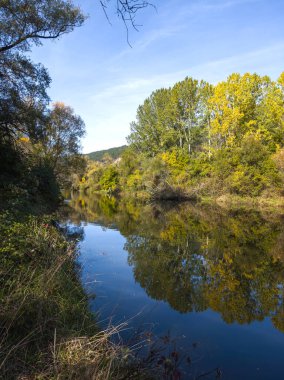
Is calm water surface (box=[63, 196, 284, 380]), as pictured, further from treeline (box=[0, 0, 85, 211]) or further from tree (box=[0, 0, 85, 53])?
tree (box=[0, 0, 85, 53])

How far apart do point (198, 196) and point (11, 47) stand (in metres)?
28.5

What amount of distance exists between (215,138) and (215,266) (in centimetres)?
3074

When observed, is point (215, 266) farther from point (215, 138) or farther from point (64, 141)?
point (215, 138)

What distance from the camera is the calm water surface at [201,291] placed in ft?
20.8

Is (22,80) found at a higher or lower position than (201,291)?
higher

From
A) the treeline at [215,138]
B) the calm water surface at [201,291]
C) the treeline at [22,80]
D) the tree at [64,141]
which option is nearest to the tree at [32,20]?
the treeline at [22,80]

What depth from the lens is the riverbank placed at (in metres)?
3.54

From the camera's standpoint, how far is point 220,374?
17.6ft

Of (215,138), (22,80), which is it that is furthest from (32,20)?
(215,138)

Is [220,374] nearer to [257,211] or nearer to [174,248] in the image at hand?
[174,248]

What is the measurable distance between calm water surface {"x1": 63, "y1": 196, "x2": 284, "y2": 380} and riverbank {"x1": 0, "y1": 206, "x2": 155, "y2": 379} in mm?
1551

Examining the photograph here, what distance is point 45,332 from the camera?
455 centimetres

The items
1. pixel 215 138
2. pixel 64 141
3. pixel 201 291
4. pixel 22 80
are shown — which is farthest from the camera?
pixel 215 138

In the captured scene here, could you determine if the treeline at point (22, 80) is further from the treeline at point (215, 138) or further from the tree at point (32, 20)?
the treeline at point (215, 138)
